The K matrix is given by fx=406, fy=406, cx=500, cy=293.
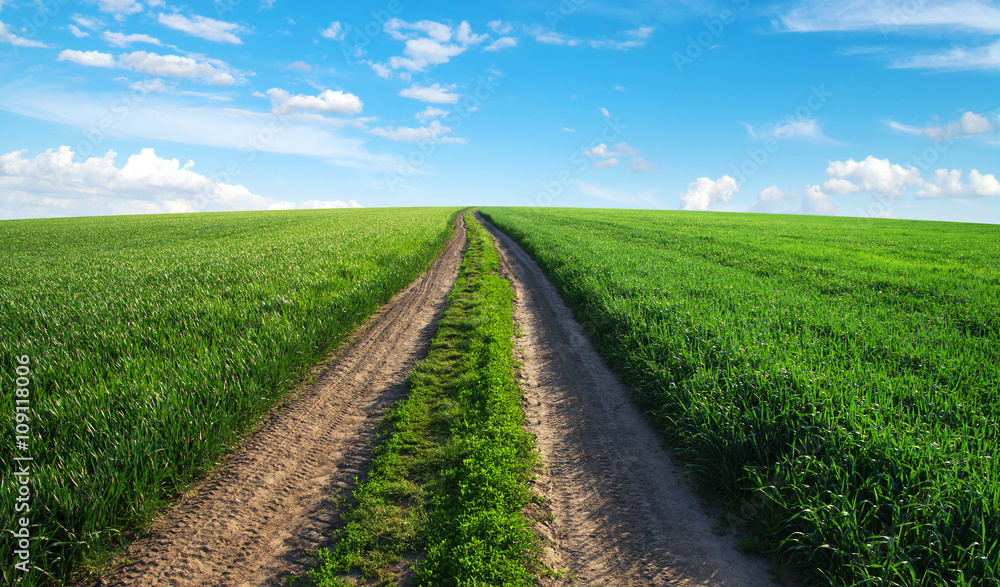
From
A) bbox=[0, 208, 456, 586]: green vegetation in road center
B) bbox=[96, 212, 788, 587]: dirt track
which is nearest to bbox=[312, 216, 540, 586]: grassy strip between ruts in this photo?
bbox=[96, 212, 788, 587]: dirt track

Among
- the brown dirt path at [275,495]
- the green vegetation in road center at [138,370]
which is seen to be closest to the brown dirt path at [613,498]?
the brown dirt path at [275,495]

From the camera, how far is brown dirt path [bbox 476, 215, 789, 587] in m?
3.35

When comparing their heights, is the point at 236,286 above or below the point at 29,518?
above

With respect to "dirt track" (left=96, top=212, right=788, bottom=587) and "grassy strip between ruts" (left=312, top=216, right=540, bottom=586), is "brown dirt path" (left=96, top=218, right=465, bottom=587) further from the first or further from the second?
"grassy strip between ruts" (left=312, top=216, right=540, bottom=586)

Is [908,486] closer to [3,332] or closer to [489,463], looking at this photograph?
[489,463]

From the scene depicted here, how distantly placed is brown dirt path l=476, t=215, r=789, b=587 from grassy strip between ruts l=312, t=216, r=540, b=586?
327mm

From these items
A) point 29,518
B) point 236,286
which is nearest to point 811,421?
point 29,518

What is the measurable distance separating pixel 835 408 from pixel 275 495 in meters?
5.95

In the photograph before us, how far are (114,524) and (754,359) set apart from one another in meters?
7.21

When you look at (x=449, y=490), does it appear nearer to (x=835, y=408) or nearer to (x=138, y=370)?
(x=835, y=408)

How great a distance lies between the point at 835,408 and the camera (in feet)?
14.0

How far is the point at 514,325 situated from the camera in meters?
9.59

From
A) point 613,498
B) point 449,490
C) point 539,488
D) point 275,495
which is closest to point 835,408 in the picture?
point 613,498

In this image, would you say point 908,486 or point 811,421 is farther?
point 811,421
